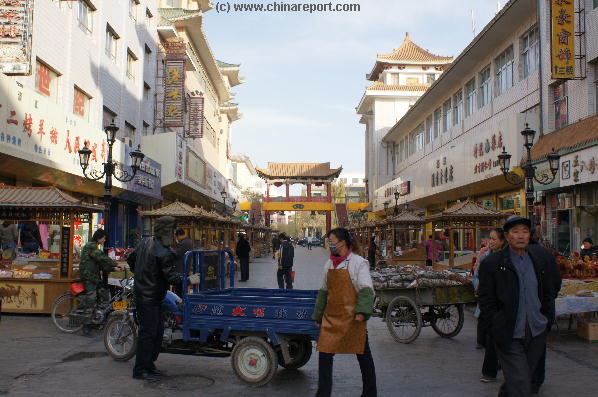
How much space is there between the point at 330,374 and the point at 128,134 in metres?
23.0

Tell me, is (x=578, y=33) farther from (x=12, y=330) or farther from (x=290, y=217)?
(x=290, y=217)

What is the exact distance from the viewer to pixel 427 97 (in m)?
37.9

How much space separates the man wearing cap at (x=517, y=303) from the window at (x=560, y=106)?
16.8 meters

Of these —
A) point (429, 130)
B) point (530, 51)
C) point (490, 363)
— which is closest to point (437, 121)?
point (429, 130)

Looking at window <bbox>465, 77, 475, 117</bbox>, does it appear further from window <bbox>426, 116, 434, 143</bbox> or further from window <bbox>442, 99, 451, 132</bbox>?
window <bbox>426, 116, 434, 143</bbox>

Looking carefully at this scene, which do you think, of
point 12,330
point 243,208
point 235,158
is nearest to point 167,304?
point 12,330

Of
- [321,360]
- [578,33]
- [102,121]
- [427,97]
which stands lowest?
[321,360]

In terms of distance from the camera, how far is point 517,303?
4434mm

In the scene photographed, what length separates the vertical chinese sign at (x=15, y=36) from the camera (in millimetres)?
12922

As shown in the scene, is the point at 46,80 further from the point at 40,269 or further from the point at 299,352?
the point at 299,352

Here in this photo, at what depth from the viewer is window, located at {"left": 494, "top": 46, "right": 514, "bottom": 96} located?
25.9 meters

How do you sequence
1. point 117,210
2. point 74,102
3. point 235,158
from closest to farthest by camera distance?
point 74,102, point 117,210, point 235,158

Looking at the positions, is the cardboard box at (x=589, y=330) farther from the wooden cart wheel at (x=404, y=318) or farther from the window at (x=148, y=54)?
the window at (x=148, y=54)

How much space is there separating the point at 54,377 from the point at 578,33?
57.3 feet
